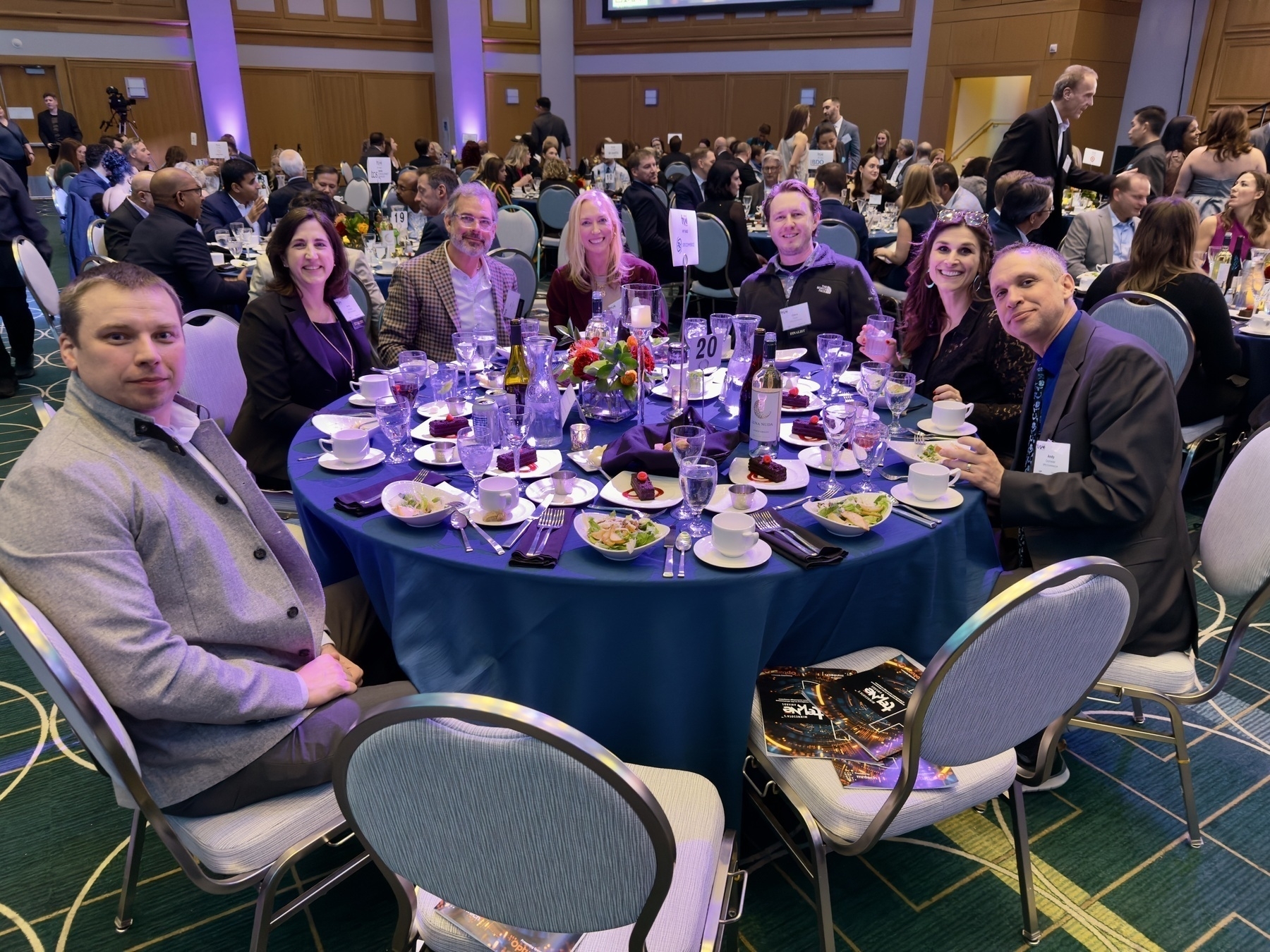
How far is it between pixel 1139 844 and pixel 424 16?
18.2 m

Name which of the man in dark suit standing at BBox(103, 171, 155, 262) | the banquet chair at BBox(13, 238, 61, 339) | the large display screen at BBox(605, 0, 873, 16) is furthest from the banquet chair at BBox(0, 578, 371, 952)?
the large display screen at BBox(605, 0, 873, 16)

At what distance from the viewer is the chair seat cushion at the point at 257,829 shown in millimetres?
1540

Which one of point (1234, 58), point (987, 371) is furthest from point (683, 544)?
point (1234, 58)

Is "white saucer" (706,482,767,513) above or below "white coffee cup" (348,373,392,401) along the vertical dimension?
below

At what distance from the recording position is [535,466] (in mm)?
2320

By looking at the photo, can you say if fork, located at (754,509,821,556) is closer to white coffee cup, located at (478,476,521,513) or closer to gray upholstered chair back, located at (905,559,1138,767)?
gray upholstered chair back, located at (905,559,1138,767)

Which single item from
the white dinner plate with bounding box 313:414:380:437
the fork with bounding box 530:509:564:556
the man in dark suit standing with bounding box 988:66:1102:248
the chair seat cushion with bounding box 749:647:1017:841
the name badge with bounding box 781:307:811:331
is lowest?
the chair seat cushion with bounding box 749:647:1017:841

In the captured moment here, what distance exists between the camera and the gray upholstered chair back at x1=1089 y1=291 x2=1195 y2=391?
3.38 metres

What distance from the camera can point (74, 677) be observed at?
132 centimetres

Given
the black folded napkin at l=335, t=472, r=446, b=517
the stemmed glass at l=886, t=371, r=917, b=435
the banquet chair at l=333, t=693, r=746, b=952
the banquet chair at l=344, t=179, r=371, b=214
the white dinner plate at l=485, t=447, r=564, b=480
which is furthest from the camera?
the banquet chair at l=344, t=179, r=371, b=214

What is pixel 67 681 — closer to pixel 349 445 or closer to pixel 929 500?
pixel 349 445

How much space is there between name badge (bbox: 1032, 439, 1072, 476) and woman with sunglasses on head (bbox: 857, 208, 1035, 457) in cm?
64

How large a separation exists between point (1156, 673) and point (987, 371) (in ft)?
4.23

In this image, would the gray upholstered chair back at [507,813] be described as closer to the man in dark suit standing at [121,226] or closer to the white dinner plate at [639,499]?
the white dinner plate at [639,499]
